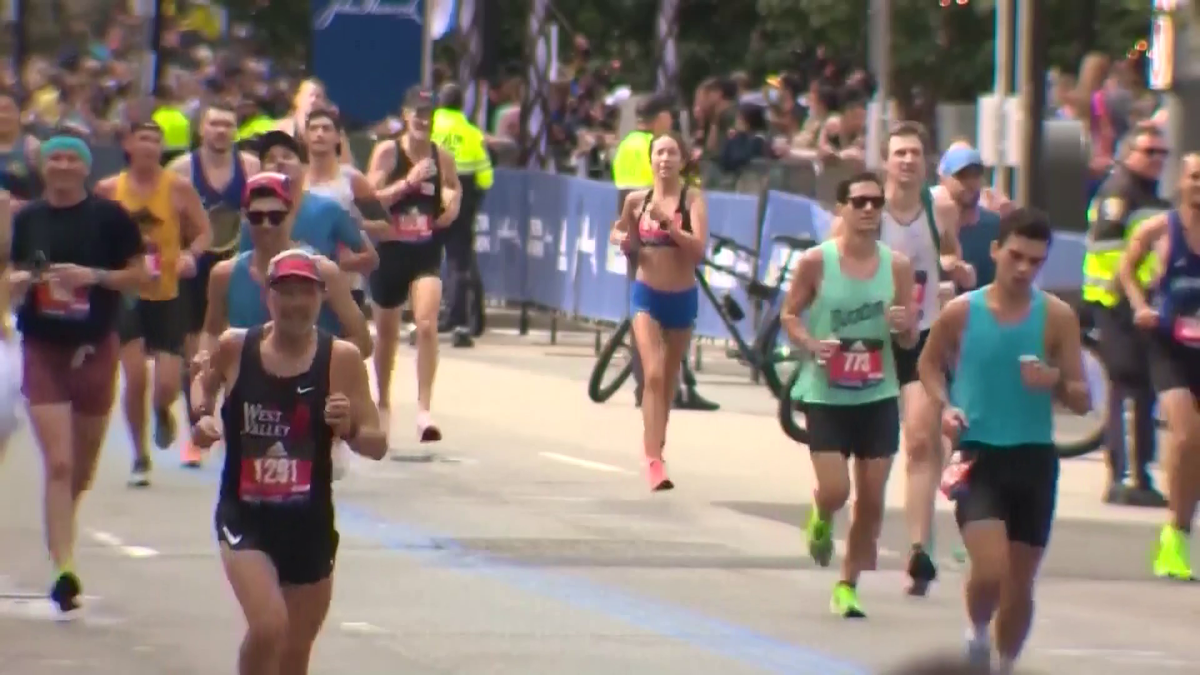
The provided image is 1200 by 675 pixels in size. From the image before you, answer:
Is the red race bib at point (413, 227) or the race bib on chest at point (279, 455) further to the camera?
the red race bib at point (413, 227)

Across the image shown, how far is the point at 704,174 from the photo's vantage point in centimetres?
2498

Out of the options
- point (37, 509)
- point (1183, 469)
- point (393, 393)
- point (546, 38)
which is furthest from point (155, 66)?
point (1183, 469)

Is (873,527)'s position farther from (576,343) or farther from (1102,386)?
(576,343)

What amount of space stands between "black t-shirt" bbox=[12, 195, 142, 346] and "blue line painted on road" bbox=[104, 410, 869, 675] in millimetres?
1892

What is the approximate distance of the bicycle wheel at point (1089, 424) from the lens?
54.9 ft

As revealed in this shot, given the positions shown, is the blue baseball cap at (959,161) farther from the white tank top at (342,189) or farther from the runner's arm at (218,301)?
the runner's arm at (218,301)

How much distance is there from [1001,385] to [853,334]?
1879mm

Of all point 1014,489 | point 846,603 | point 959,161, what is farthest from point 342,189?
point 1014,489

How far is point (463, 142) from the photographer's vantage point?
22922mm

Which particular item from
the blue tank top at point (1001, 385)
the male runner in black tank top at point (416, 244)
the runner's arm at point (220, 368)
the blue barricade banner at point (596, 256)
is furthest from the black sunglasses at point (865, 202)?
the blue barricade banner at point (596, 256)

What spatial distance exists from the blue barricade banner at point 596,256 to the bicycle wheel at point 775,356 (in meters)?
3.26

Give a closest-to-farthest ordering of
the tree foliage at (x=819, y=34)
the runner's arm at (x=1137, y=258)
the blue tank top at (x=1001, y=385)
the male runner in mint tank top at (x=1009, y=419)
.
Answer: the male runner in mint tank top at (x=1009, y=419) < the blue tank top at (x=1001, y=385) < the runner's arm at (x=1137, y=258) < the tree foliage at (x=819, y=34)

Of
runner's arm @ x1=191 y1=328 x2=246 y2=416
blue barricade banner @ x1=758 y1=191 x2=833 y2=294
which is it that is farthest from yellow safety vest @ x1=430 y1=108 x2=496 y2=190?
runner's arm @ x1=191 y1=328 x2=246 y2=416

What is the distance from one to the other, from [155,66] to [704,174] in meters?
9.94
